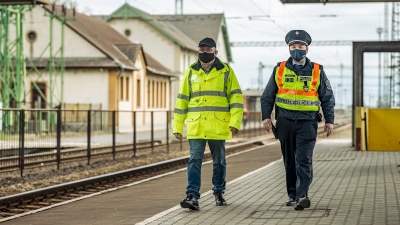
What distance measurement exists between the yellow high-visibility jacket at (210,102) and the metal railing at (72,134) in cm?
882

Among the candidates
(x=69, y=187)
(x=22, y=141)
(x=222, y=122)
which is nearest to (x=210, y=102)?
(x=222, y=122)

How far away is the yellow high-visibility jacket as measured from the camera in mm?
10719

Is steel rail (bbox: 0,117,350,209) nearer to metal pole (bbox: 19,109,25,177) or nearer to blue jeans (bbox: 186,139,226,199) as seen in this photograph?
metal pole (bbox: 19,109,25,177)

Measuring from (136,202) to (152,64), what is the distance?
5694 cm

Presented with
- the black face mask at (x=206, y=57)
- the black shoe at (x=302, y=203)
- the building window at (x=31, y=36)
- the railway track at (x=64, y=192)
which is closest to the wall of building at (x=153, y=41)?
the building window at (x=31, y=36)

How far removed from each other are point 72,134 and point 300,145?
16.0m

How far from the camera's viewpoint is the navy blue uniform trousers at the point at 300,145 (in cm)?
1030

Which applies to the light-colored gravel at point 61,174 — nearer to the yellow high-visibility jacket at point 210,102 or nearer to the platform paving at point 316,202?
the platform paving at point 316,202

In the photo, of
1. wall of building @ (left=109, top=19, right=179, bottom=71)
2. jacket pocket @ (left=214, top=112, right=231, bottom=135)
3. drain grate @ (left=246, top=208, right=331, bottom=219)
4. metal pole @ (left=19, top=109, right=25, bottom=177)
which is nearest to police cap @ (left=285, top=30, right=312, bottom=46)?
jacket pocket @ (left=214, top=112, right=231, bottom=135)

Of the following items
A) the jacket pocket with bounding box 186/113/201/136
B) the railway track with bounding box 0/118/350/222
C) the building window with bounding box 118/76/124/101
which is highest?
the building window with bounding box 118/76/124/101

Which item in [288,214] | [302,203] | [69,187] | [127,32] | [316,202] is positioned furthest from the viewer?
[127,32]

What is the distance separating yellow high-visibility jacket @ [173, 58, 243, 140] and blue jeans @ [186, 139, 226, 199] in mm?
97

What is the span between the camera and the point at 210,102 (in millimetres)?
10750

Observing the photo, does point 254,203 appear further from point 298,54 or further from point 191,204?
point 298,54
